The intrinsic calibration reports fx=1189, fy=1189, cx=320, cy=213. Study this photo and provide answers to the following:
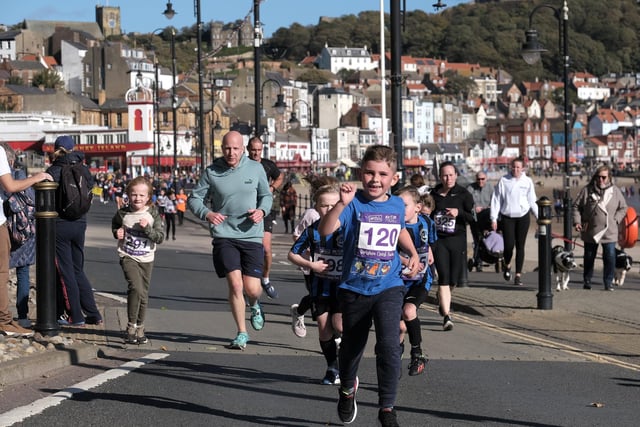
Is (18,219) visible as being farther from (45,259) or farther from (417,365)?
(417,365)

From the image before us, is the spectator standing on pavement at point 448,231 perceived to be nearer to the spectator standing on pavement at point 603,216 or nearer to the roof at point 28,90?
the spectator standing on pavement at point 603,216

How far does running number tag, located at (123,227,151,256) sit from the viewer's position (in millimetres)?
10312

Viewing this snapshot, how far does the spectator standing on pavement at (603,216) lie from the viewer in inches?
626

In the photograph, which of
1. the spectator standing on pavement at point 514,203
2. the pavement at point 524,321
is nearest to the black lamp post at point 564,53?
the spectator standing on pavement at point 514,203

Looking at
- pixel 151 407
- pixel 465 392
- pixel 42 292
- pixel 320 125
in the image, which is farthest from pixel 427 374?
pixel 320 125

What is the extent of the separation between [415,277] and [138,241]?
256 cm

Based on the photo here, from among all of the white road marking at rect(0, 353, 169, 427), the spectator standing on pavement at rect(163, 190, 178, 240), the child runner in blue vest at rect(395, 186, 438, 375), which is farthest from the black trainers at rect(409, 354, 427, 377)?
the spectator standing on pavement at rect(163, 190, 178, 240)

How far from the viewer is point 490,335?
1132cm

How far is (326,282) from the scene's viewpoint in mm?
8367

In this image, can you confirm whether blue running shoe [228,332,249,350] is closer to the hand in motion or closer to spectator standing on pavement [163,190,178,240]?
the hand in motion

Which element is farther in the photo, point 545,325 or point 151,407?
point 545,325

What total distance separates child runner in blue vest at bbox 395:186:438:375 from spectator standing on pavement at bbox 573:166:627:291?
678cm

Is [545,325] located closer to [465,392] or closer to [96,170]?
[465,392]

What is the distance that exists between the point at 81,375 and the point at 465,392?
107 inches
